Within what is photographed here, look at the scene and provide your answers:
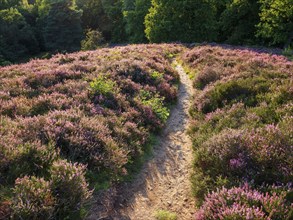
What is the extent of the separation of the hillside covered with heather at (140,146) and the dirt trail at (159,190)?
3 cm

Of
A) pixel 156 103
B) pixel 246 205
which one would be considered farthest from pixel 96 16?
pixel 246 205

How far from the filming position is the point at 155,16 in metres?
38.3

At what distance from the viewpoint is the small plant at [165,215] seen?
6.50 meters

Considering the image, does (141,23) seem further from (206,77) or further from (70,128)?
(70,128)

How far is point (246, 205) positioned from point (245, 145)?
2305 millimetres

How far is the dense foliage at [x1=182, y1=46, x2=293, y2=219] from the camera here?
5.59 m

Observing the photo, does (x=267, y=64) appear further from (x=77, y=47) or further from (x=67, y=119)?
(x=77, y=47)

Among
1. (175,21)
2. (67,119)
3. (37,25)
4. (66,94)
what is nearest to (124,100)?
(66,94)

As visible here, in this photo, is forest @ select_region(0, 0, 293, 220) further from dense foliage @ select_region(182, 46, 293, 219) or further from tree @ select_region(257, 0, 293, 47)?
tree @ select_region(257, 0, 293, 47)

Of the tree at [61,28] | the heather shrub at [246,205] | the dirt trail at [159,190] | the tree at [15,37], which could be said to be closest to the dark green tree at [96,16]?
Answer: the tree at [61,28]

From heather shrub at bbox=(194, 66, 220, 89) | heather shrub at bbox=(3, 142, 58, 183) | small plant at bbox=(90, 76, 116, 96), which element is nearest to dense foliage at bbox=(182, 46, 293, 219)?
heather shrub at bbox=(194, 66, 220, 89)

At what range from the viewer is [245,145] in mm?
7383

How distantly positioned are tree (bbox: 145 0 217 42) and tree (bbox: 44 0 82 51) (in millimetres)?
21496

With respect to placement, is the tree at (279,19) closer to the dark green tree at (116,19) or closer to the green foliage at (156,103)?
the green foliage at (156,103)
